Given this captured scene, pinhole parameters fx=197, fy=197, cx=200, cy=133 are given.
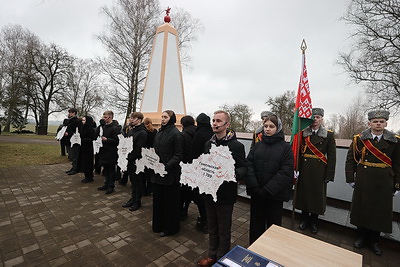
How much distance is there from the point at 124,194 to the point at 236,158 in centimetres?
404

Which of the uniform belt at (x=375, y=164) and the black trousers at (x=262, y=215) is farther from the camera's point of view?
the uniform belt at (x=375, y=164)

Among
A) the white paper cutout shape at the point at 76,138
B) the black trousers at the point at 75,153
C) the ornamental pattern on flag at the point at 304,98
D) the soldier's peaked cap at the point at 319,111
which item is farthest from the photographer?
the black trousers at the point at 75,153

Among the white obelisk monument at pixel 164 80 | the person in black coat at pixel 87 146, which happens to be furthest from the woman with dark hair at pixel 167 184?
the person in black coat at pixel 87 146

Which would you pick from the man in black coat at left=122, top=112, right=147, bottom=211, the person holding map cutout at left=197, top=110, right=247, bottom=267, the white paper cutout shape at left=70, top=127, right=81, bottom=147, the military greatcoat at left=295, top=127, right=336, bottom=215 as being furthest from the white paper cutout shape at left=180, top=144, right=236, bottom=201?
the white paper cutout shape at left=70, top=127, right=81, bottom=147

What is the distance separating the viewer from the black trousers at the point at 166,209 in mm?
3256

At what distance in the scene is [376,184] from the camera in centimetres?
307

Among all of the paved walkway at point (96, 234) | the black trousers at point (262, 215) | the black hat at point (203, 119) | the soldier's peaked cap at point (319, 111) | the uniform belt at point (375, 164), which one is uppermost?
the soldier's peaked cap at point (319, 111)

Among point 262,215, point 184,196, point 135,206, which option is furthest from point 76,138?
point 262,215

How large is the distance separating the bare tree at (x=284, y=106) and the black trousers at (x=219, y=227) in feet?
90.4

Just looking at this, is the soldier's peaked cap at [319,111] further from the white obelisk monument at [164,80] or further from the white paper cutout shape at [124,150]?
the white obelisk monument at [164,80]

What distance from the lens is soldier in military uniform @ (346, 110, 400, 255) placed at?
301cm

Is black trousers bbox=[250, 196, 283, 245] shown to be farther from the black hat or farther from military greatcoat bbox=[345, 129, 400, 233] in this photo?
military greatcoat bbox=[345, 129, 400, 233]

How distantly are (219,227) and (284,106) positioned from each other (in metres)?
29.8

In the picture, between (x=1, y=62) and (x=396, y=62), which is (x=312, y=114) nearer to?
(x=396, y=62)
